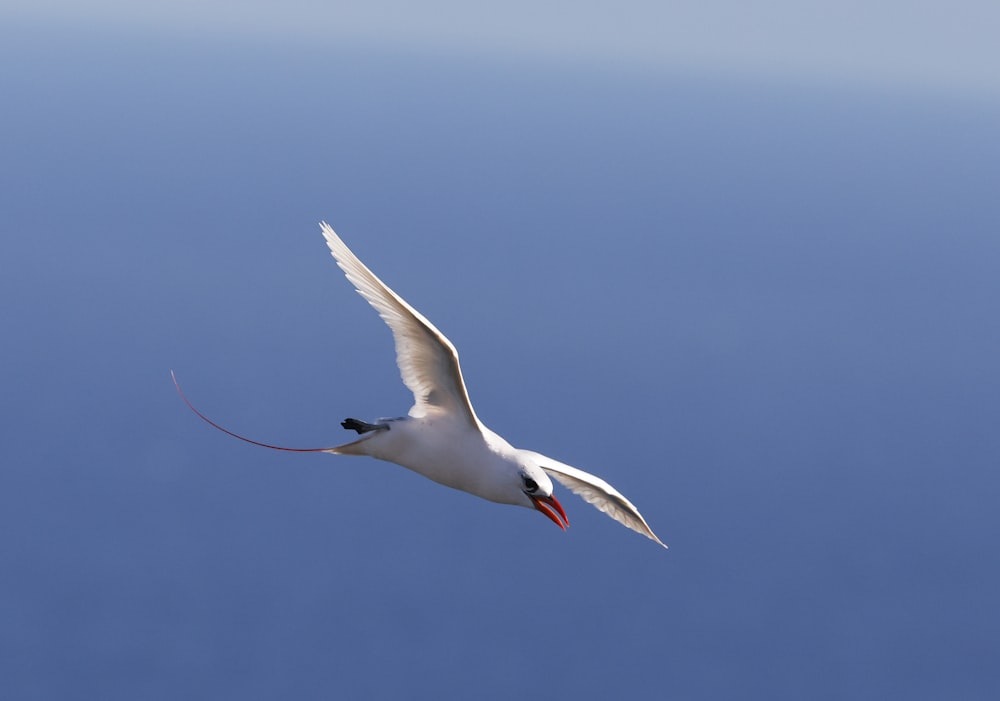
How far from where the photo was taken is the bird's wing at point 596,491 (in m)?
16.3

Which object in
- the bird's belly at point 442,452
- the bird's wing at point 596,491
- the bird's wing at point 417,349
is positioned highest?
the bird's wing at point 596,491

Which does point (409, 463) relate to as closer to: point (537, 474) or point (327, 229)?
point (537, 474)

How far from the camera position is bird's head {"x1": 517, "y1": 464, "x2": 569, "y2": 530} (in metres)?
13.5

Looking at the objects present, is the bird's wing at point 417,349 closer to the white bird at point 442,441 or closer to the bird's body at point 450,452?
the white bird at point 442,441

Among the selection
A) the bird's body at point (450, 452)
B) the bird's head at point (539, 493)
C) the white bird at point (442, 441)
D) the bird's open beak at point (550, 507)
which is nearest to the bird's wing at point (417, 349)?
the white bird at point (442, 441)

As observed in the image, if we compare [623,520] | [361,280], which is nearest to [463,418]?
[361,280]

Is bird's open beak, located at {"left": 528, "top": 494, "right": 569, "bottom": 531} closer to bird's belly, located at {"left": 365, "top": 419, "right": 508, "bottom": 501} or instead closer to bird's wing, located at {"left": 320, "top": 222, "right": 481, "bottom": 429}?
bird's belly, located at {"left": 365, "top": 419, "right": 508, "bottom": 501}

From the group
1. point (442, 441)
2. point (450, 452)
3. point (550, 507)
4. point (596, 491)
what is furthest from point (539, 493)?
point (596, 491)

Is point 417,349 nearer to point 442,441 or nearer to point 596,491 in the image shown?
point 442,441

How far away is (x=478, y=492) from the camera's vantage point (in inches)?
542

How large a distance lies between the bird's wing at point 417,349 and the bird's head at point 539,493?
85cm

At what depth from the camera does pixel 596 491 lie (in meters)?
16.8

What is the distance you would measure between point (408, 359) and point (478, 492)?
6.27 ft

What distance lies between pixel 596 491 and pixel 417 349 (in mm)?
4832
